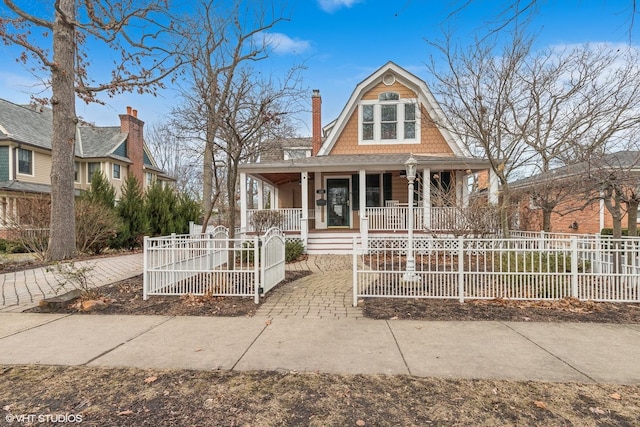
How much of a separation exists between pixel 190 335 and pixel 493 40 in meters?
9.75

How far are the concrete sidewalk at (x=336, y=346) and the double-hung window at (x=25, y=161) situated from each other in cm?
1850

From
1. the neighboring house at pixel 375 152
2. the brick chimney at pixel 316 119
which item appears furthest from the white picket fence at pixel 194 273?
the brick chimney at pixel 316 119

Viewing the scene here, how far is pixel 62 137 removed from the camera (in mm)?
10469

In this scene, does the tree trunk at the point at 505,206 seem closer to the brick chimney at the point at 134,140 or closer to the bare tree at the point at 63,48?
the bare tree at the point at 63,48

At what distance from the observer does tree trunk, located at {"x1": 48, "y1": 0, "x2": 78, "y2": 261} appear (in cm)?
1037

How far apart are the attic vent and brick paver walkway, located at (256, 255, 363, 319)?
913 cm

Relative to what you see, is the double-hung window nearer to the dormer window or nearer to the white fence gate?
the dormer window

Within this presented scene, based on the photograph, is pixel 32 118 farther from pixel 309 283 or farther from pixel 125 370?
pixel 125 370

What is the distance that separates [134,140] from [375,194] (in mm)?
20456

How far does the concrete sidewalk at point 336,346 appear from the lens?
11.1 feet

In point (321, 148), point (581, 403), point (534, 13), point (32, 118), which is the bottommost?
point (581, 403)

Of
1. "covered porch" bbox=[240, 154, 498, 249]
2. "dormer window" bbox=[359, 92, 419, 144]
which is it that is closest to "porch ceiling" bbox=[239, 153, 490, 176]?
"covered porch" bbox=[240, 154, 498, 249]

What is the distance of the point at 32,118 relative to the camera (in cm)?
2194

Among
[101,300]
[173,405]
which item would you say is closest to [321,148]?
[101,300]
